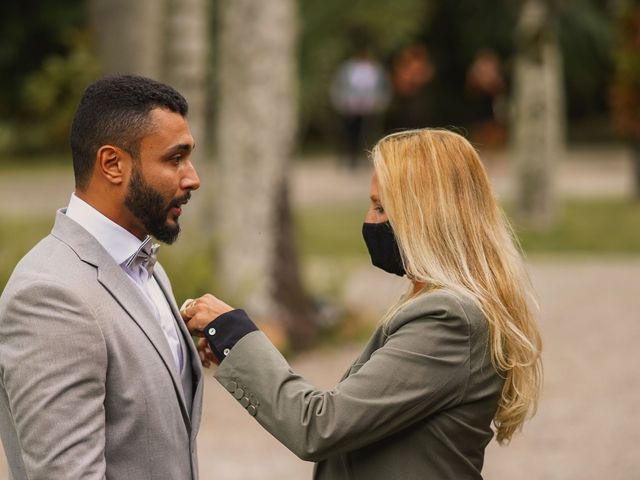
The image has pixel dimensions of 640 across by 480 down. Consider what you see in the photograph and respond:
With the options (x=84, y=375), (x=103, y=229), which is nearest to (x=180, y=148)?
(x=103, y=229)

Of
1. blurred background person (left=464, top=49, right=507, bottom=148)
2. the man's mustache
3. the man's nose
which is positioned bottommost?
blurred background person (left=464, top=49, right=507, bottom=148)

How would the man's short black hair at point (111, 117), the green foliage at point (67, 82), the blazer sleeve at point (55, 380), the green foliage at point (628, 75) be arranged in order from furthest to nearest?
the green foliage at point (628, 75)
the green foliage at point (67, 82)
the man's short black hair at point (111, 117)
the blazer sleeve at point (55, 380)

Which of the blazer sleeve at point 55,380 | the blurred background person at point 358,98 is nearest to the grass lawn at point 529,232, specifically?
the blurred background person at point 358,98

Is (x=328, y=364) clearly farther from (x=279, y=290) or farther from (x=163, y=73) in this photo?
(x=163, y=73)

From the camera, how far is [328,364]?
9609mm

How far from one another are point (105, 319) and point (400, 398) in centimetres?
71

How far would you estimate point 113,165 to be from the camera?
107 inches

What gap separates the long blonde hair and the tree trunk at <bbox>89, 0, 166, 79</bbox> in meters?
8.15

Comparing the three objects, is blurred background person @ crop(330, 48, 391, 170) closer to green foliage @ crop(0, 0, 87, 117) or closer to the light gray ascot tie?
green foliage @ crop(0, 0, 87, 117)

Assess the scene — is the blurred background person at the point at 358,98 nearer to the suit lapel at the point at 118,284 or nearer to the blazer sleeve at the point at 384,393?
the blazer sleeve at the point at 384,393

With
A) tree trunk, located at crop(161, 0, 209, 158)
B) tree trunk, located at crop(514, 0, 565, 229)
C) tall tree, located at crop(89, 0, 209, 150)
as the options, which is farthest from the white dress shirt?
tree trunk, located at crop(514, 0, 565, 229)

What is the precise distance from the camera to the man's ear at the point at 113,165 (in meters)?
2.71

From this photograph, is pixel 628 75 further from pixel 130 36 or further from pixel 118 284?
pixel 118 284

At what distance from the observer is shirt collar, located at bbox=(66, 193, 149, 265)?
109 inches
